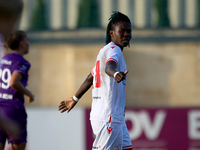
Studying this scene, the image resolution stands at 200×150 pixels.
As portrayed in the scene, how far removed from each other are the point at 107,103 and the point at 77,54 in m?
19.5

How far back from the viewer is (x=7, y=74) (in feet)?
15.9

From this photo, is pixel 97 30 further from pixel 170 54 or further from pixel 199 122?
pixel 199 122

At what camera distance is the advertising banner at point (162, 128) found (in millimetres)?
9305

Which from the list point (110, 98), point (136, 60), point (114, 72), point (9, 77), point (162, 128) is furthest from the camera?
point (136, 60)

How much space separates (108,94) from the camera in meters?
3.83

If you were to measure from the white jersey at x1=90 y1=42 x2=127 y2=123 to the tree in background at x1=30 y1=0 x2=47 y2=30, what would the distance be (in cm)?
2094

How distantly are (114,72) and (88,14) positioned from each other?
22.0 metres

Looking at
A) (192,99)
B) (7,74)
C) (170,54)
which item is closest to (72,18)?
(170,54)

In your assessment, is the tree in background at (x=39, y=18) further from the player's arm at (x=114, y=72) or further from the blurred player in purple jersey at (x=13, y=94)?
the player's arm at (x=114, y=72)

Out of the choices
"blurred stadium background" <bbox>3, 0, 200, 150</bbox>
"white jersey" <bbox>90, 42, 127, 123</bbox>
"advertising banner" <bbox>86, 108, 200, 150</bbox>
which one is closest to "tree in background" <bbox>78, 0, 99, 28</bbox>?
"blurred stadium background" <bbox>3, 0, 200, 150</bbox>

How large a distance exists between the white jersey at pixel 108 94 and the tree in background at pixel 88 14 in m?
20.7

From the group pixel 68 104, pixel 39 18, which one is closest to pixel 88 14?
pixel 39 18

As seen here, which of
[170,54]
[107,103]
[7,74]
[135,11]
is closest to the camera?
[107,103]

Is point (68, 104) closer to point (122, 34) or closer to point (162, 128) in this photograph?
point (122, 34)
